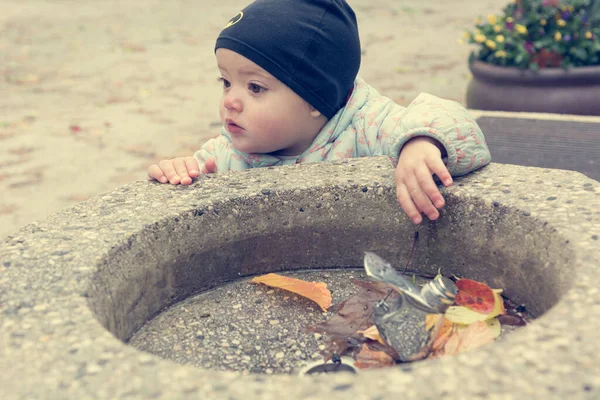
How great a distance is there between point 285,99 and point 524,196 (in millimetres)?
803

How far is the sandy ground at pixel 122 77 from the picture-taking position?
411 cm

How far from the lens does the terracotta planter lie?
396cm


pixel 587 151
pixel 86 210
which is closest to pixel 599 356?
pixel 86 210

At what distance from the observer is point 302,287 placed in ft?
5.20

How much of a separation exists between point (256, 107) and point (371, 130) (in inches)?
14.2

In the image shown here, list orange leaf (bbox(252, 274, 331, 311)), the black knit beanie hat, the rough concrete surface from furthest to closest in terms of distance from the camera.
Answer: the black knit beanie hat → orange leaf (bbox(252, 274, 331, 311)) → the rough concrete surface

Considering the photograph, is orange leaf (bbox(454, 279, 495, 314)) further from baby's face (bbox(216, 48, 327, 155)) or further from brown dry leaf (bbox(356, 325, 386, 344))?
baby's face (bbox(216, 48, 327, 155))

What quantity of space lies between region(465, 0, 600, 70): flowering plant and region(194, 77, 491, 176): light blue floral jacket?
2.12 metres

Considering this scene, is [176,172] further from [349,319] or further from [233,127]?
[349,319]

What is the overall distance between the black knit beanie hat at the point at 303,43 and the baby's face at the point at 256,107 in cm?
3

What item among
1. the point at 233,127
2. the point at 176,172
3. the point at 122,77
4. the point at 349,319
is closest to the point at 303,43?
the point at 233,127

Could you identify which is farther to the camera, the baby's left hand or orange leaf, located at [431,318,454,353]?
the baby's left hand

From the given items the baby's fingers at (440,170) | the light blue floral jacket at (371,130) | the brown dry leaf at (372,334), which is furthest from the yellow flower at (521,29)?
the brown dry leaf at (372,334)

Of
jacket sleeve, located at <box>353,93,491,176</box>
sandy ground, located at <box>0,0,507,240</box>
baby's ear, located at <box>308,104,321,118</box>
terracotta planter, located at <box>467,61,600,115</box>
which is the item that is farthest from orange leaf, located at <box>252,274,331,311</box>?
terracotta planter, located at <box>467,61,600,115</box>
